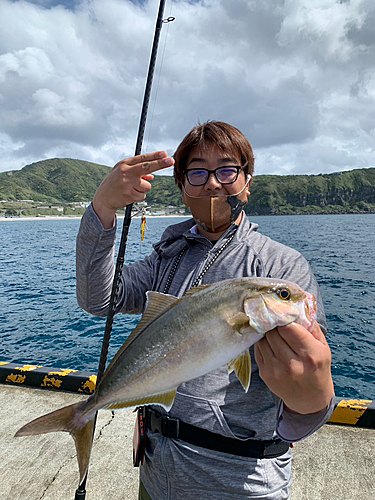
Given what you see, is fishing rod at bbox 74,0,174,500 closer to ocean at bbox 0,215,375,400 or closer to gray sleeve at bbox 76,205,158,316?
gray sleeve at bbox 76,205,158,316

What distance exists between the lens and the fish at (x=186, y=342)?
62.6 inches

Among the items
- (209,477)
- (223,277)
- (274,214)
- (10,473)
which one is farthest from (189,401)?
(274,214)

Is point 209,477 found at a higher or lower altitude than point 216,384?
lower

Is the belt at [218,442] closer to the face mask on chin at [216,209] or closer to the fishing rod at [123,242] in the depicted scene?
the fishing rod at [123,242]

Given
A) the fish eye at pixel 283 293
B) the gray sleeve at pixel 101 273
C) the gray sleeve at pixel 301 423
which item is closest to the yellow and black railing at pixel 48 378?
the gray sleeve at pixel 101 273

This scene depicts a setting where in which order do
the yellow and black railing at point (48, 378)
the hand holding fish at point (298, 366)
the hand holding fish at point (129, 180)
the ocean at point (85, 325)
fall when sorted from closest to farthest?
1. the hand holding fish at point (298, 366)
2. the hand holding fish at point (129, 180)
3. the yellow and black railing at point (48, 378)
4. the ocean at point (85, 325)

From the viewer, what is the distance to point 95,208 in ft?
6.83

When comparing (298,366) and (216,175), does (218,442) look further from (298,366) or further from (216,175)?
(216,175)

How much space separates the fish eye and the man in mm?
160

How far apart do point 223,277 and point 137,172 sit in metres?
0.86

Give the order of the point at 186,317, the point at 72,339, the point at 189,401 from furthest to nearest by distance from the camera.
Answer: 1. the point at 72,339
2. the point at 189,401
3. the point at 186,317

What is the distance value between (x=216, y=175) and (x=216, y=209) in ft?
0.81

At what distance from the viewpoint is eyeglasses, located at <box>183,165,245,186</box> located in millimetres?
2385

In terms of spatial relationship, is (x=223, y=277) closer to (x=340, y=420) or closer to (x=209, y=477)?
(x=209, y=477)
